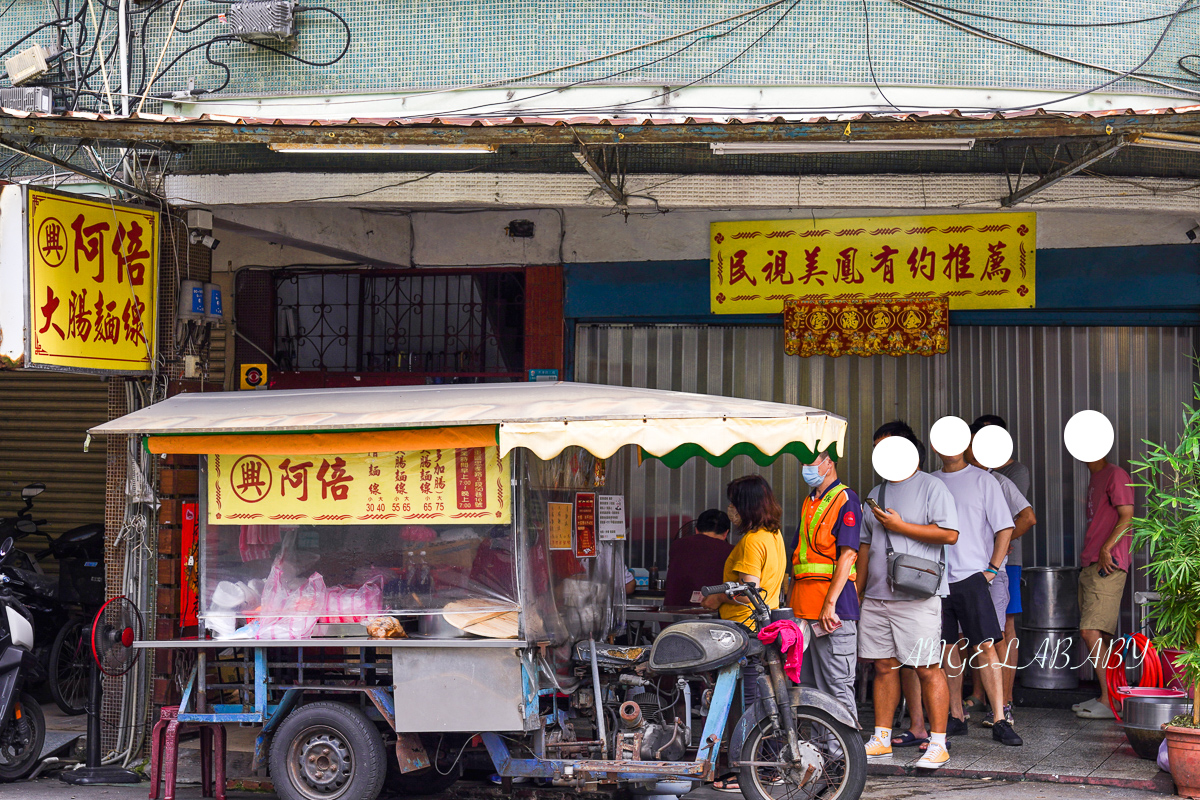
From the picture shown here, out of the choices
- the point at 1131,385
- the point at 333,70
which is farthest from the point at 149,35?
the point at 1131,385

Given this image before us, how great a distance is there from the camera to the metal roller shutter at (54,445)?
1057cm

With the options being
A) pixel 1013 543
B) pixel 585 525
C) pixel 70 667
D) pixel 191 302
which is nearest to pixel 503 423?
pixel 585 525

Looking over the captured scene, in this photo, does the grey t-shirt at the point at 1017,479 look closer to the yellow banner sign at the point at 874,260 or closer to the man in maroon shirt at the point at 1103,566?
the man in maroon shirt at the point at 1103,566

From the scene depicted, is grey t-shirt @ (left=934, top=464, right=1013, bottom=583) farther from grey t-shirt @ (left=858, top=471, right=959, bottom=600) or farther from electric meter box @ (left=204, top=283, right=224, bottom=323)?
electric meter box @ (left=204, top=283, right=224, bottom=323)

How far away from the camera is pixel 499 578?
604cm

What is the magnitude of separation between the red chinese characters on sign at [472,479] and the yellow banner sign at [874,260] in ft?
11.7

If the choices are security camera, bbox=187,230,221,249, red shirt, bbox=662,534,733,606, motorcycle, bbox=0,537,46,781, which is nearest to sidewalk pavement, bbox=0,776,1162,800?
motorcycle, bbox=0,537,46,781

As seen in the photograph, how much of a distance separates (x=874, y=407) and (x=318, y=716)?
5.10 meters

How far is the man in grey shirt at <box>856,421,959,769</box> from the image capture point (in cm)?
686

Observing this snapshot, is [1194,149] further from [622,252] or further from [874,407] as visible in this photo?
[622,252]

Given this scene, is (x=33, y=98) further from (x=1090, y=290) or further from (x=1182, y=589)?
(x=1182, y=589)

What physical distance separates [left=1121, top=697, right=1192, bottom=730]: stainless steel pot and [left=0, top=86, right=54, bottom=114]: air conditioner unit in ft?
26.7

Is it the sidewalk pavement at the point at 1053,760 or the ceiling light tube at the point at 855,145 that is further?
the sidewalk pavement at the point at 1053,760

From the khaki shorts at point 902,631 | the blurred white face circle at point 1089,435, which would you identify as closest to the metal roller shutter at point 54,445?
the khaki shorts at point 902,631
